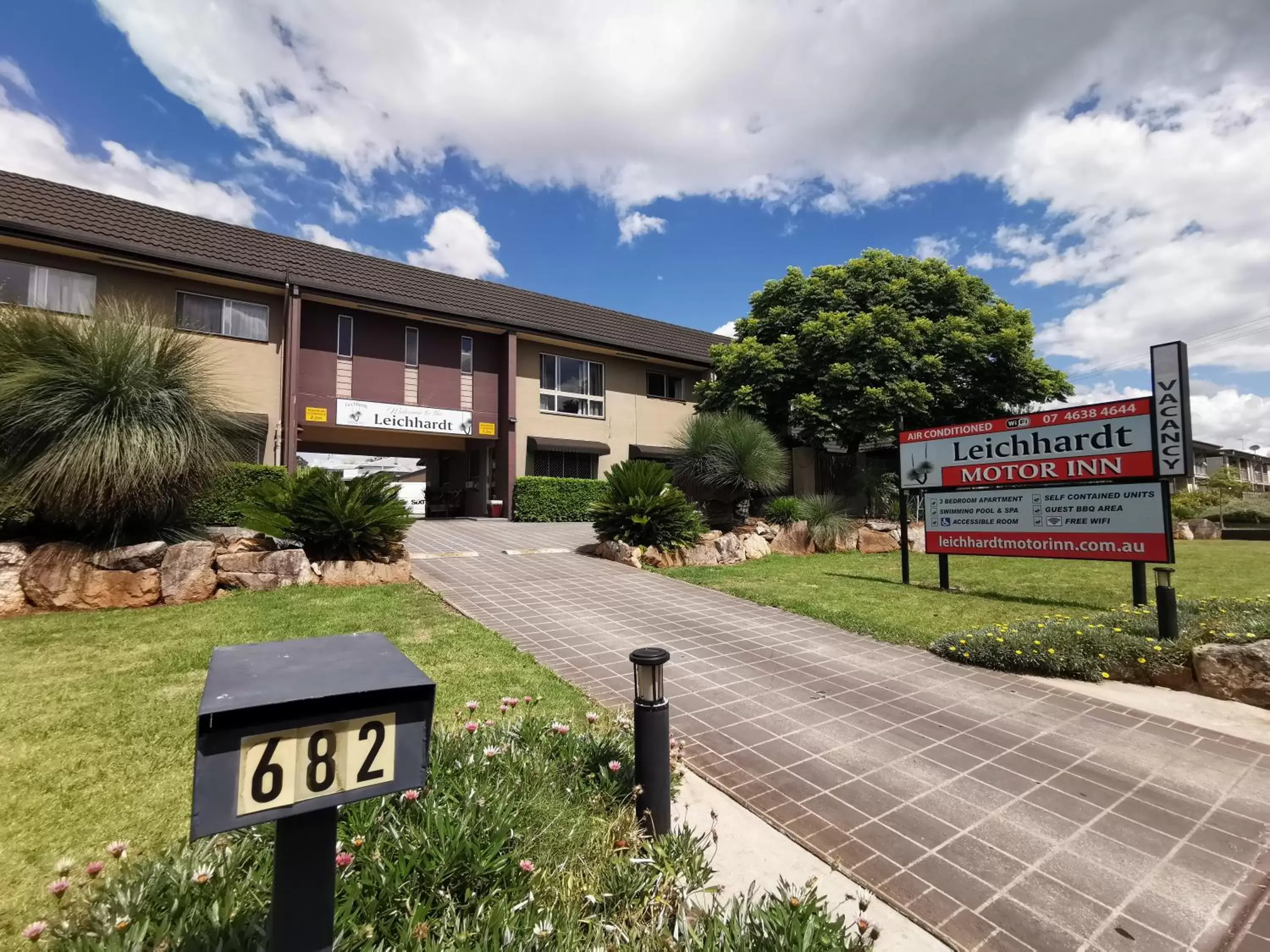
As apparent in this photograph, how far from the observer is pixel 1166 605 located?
5.62 meters

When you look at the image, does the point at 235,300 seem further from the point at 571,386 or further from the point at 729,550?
the point at 729,550

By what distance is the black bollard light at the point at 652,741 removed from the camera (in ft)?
9.27

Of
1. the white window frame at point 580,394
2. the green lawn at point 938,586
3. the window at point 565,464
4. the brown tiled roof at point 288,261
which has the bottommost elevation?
the green lawn at point 938,586

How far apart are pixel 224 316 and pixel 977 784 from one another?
18.9 meters

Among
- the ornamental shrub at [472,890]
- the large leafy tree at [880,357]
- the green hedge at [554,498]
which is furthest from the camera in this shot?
the green hedge at [554,498]

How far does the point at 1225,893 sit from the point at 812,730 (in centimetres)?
211

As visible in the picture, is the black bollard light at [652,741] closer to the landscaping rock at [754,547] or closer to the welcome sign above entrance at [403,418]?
the landscaping rock at [754,547]

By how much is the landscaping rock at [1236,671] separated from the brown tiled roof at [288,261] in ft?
59.2

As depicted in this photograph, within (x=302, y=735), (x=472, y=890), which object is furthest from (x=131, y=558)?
(x=302, y=735)

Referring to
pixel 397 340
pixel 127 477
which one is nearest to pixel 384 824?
pixel 127 477

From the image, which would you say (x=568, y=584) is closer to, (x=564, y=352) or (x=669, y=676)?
(x=669, y=676)

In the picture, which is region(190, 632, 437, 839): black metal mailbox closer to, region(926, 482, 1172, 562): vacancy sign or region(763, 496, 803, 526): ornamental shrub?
region(926, 482, 1172, 562): vacancy sign

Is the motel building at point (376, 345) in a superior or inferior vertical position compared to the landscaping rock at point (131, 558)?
superior

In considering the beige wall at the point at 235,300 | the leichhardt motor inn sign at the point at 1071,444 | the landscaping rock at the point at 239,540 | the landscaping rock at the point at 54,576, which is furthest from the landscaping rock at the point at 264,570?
the leichhardt motor inn sign at the point at 1071,444
